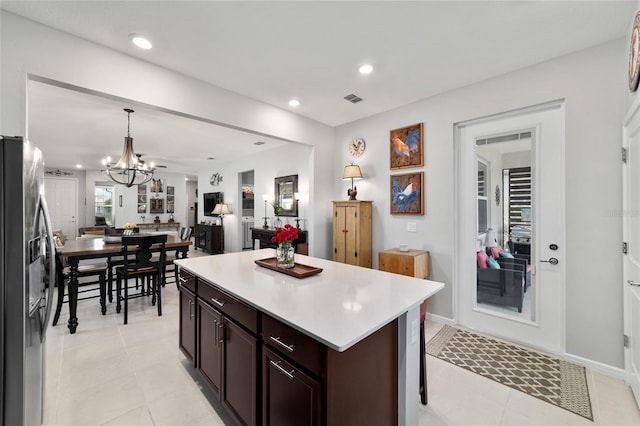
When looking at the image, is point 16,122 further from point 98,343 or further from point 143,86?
point 98,343

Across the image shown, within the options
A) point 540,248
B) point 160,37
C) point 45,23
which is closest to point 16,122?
point 45,23

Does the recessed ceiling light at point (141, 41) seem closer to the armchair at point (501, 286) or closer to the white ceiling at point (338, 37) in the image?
the white ceiling at point (338, 37)

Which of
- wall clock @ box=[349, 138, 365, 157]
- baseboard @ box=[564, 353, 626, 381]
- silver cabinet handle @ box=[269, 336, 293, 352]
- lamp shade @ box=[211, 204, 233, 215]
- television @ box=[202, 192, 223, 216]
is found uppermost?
wall clock @ box=[349, 138, 365, 157]

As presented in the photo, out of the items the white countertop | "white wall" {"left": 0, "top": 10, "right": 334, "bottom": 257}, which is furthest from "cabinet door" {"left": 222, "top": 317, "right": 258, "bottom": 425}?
"white wall" {"left": 0, "top": 10, "right": 334, "bottom": 257}

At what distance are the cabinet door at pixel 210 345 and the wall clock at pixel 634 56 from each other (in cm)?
316

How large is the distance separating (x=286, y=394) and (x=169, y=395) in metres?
1.33

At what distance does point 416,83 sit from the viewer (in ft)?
10.0

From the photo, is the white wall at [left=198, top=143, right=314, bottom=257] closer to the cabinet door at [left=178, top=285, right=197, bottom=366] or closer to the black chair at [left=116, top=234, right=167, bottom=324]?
the black chair at [left=116, top=234, right=167, bottom=324]

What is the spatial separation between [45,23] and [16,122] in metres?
0.81

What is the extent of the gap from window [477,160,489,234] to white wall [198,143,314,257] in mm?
2235

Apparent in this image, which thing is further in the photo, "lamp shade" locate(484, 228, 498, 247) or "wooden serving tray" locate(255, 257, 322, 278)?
"lamp shade" locate(484, 228, 498, 247)

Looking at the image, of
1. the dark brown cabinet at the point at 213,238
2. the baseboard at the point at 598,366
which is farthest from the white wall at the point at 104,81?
the dark brown cabinet at the point at 213,238

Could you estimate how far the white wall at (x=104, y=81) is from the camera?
1954 mm

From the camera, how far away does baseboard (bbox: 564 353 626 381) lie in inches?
87.2
